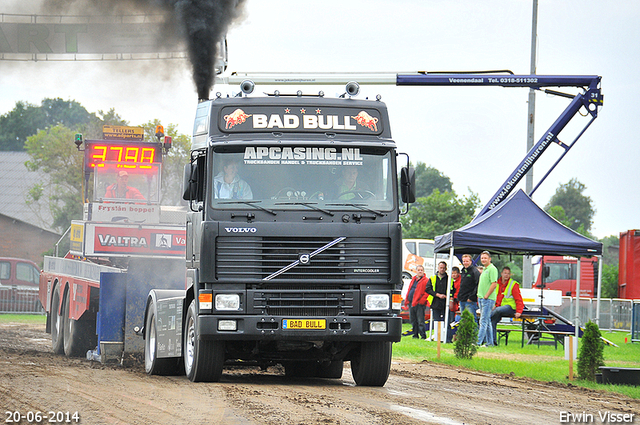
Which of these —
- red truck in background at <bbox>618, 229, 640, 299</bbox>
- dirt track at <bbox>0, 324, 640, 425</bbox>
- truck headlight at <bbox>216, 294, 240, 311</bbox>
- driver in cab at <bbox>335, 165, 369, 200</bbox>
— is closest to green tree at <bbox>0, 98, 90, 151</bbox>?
red truck in background at <bbox>618, 229, 640, 299</bbox>

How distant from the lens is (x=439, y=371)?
44.4 feet

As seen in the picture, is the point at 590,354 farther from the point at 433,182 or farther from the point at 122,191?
the point at 433,182

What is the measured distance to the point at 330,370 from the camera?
12727 millimetres

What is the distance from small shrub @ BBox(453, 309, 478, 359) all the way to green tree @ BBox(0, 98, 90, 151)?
2298 inches

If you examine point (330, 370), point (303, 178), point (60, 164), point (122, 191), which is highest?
point (60, 164)

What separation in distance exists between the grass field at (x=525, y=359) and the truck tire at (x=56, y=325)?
6.39 metres

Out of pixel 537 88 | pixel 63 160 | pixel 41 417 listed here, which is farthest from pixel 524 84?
pixel 63 160

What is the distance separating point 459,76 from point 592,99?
3397 millimetres

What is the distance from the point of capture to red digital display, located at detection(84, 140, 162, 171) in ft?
63.6

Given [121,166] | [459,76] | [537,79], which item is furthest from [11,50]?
[537,79]

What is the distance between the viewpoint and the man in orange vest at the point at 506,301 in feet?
60.1

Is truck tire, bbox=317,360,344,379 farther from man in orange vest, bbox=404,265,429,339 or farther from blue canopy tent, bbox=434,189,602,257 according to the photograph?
→ man in orange vest, bbox=404,265,429,339

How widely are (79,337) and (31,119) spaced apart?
60.4m

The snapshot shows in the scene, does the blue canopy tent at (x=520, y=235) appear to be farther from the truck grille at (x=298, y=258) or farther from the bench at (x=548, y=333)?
the truck grille at (x=298, y=258)
